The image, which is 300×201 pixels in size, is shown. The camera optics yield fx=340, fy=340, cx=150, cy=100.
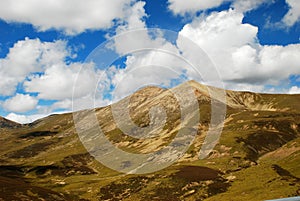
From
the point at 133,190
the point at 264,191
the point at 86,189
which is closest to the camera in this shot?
the point at 264,191

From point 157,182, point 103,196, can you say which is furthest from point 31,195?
point 157,182

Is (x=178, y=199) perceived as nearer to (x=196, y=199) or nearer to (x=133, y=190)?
(x=196, y=199)

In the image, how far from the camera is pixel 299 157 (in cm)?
15875

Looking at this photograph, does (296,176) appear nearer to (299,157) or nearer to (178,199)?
(299,157)

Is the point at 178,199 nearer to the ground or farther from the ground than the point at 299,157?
nearer to the ground

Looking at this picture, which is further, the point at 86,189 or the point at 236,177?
the point at 86,189

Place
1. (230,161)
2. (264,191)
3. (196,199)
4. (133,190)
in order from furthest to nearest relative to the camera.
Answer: (230,161)
(133,190)
(196,199)
(264,191)

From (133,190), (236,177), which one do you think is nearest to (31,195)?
(133,190)

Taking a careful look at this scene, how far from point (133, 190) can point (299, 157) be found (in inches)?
3103

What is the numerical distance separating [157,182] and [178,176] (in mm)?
10289

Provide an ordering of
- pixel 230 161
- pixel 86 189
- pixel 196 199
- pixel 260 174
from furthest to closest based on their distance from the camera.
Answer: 1. pixel 230 161
2. pixel 86 189
3. pixel 260 174
4. pixel 196 199

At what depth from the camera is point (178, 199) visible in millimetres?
131625

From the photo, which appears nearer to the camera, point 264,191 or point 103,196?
point 264,191

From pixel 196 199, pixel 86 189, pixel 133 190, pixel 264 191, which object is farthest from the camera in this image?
pixel 86 189
